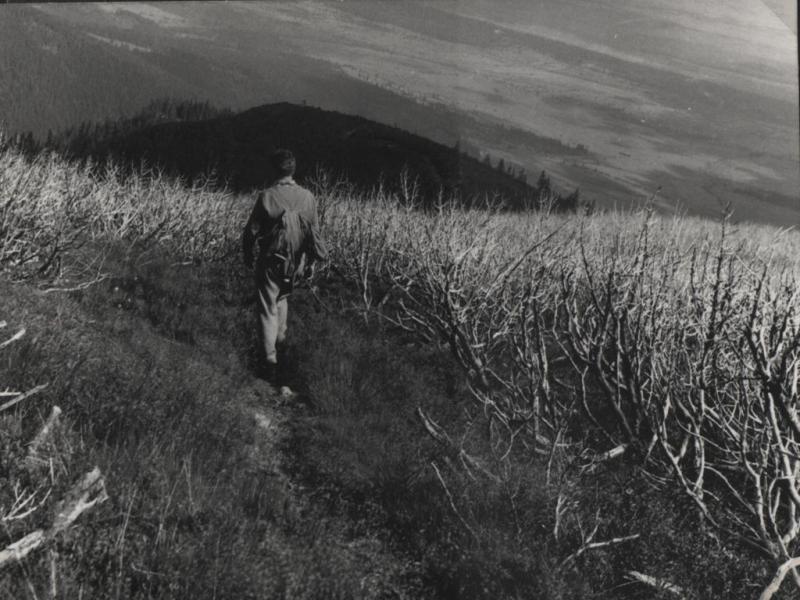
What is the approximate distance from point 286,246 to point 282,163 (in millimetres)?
889

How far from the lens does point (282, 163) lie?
6398mm

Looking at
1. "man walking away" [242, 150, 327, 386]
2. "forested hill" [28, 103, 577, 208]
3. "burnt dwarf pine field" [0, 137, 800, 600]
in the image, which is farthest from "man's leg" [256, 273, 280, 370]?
"forested hill" [28, 103, 577, 208]

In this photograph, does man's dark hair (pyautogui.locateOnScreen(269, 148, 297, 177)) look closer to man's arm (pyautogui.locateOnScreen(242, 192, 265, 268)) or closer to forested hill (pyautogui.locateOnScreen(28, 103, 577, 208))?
man's arm (pyautogui.locateOnScreen(242, 192, 265, 268))

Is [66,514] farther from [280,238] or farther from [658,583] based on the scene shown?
[280,238]

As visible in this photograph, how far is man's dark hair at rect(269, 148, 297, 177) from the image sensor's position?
6.40 metres

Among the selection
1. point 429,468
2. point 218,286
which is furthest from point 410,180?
point 429,468

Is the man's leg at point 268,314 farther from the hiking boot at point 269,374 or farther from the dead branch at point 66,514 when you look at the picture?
the dead branch at point 66,514

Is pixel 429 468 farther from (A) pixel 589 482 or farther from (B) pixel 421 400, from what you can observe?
(B) pixel 421 400

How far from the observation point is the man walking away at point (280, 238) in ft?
20.9

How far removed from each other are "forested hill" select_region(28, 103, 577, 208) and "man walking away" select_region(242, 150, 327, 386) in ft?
340

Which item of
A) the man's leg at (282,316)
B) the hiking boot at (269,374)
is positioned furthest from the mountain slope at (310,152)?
the hiking boot at (269,374)

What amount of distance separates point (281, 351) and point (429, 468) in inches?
130

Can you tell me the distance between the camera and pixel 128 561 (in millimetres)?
2824

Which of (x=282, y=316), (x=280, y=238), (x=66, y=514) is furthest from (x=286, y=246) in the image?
(x=66, y=514)
